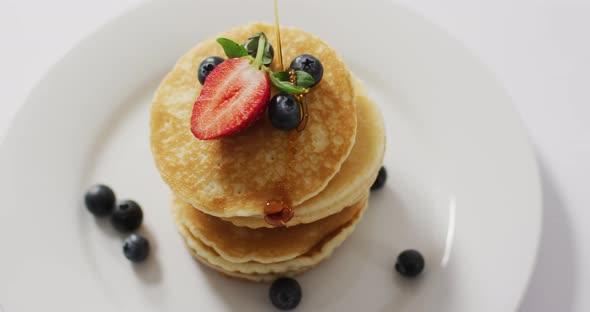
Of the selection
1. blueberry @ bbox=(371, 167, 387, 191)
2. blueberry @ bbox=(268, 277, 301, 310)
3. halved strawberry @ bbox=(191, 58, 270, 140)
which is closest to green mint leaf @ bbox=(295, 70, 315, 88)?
halved strawberry @ bbox=(191, 58, 270, 140)

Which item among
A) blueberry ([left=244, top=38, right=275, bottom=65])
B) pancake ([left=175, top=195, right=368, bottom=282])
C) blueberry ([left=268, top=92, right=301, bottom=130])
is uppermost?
blueberry ([left=244, top=38, right=275, bottom=65])

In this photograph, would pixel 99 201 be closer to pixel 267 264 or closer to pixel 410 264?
pixel 267 264

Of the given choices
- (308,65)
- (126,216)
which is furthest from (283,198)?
(126,216)

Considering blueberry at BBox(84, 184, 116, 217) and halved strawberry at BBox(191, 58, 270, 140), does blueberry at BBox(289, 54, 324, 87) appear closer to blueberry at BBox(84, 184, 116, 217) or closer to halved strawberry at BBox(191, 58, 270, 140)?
halved strawberry at BBox(191, 58, 270, 140)

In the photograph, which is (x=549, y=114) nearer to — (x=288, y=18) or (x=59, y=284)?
(x=288, y=18)

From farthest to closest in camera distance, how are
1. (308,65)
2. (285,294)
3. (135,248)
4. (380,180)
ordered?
1. (380,180)
2. (135,248)
3. (285,294)
4. (308,65)

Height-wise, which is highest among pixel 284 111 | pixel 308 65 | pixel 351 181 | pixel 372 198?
pixel 308 65

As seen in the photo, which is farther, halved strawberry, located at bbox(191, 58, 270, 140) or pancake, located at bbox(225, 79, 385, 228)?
pancake, located at bbox(225, 79, 385, 228)

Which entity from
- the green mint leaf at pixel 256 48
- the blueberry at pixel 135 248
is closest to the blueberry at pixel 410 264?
the green mint leaf at pixel 256 48
